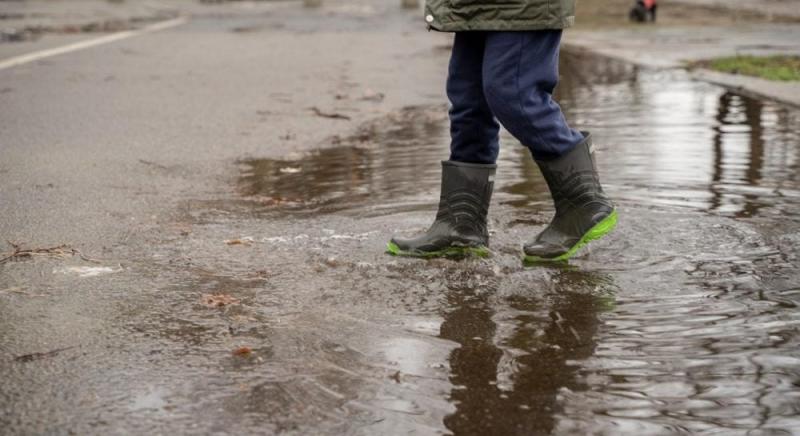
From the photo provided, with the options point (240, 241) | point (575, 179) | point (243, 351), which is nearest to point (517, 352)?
point (243, 351)

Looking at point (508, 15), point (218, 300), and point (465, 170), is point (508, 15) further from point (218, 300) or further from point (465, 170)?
point (218, 300)

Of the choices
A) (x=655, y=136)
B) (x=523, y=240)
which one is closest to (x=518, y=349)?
(x=523, y=240)

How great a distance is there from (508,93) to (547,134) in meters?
0.20

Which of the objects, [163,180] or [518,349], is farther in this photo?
[163,180]

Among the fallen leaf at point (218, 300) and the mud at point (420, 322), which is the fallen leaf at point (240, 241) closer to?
the mud at point (420, 322)

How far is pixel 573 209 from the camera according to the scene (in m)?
3.74

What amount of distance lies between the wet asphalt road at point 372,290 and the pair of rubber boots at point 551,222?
0.27ft

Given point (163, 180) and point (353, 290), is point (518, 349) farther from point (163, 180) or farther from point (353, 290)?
point (163, 180)

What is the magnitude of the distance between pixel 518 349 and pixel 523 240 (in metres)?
1.23

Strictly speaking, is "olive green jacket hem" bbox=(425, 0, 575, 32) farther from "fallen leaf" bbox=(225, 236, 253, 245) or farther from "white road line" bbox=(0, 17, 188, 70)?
"white road line" bbox=(0, 17, 188, 70)

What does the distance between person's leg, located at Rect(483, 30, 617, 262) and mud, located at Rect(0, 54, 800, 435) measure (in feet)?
0.33

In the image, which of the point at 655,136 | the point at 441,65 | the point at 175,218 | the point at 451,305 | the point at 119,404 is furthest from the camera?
the point at 441,65

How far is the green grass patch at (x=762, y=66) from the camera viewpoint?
326 inches

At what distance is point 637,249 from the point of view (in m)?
3.72
